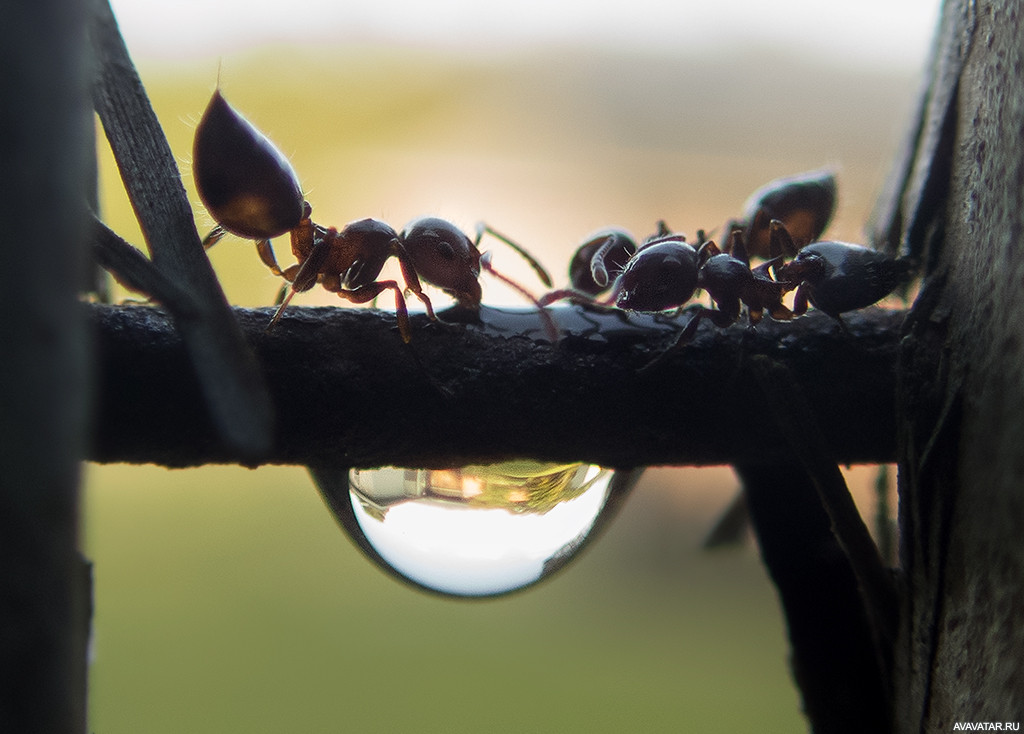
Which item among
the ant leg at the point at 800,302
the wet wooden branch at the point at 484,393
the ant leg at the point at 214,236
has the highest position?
the ant leg at the point at 214,236

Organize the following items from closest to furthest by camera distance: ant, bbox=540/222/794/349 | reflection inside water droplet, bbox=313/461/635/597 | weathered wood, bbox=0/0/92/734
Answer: weathered wood, bbox=0/0/92/734 → reflection inside water droplet, bbox=313/461/635/597 → ant, bbox=540/222/794/349

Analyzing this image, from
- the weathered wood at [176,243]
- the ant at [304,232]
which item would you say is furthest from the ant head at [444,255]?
the weathered wood at [176,243]

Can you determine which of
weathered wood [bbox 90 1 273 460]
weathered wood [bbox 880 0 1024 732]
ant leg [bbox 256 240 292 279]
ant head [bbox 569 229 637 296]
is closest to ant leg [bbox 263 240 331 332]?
ant leg [bbox 256 240 292 279]

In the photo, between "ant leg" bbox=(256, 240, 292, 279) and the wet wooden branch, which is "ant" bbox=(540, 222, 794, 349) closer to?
the wet wooden branch

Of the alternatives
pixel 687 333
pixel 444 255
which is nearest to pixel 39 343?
pixel 687 333

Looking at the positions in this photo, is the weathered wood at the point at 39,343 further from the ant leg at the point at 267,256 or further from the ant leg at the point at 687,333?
the ant leg at the point at 267,256

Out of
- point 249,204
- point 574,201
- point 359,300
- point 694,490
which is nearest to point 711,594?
point 694,490
